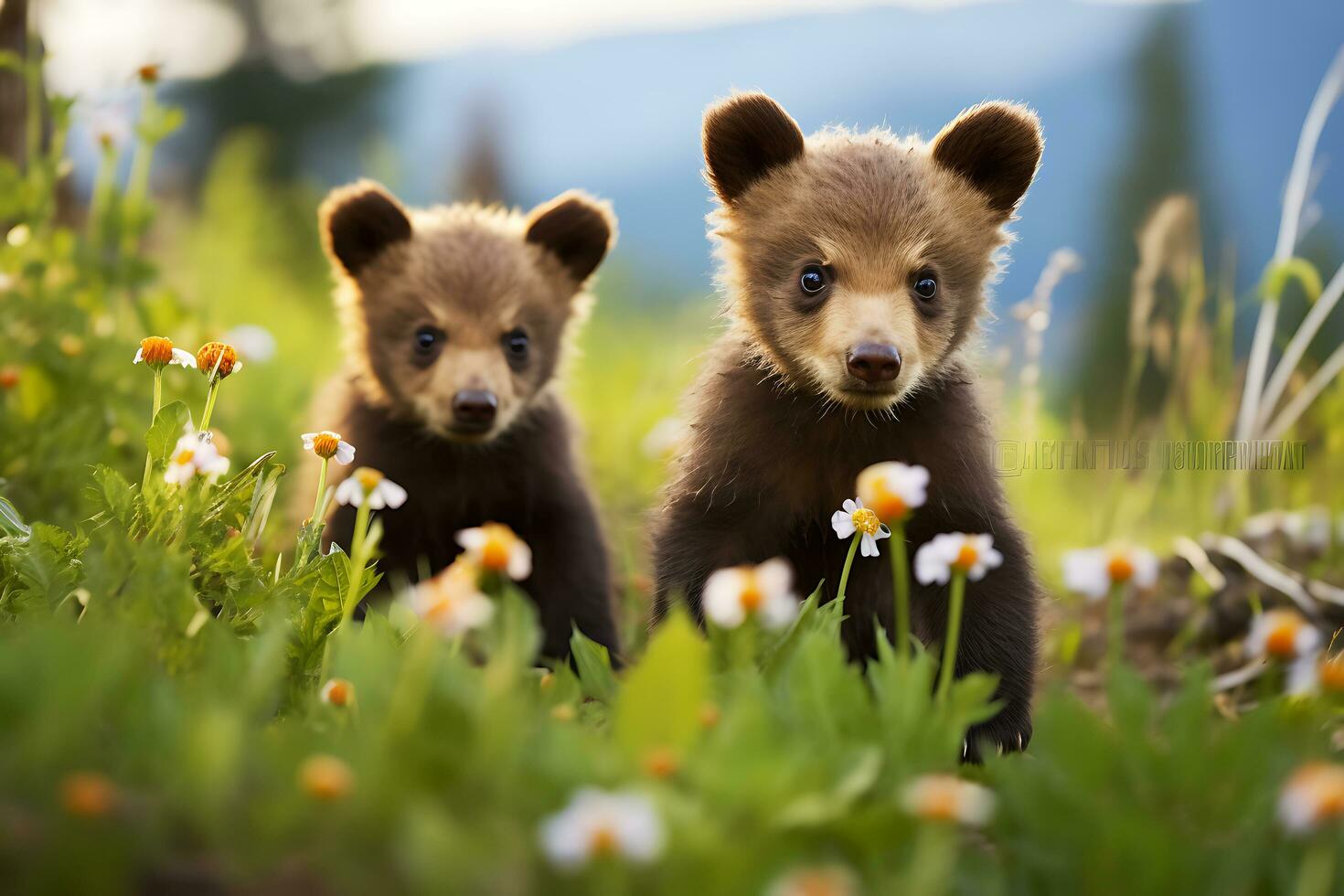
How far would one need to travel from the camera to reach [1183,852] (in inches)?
63.7

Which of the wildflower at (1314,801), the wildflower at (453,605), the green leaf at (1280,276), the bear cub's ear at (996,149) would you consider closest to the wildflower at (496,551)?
the wildflower at (453,605)

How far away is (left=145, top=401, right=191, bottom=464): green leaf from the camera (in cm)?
253

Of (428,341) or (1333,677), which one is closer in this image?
(1333,677)

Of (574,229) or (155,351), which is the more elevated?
(155,351)

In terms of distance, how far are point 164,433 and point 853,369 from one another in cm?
160

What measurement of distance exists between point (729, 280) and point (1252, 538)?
301 cm

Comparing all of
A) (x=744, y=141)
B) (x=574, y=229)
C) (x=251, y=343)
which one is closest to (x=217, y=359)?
(x=744, y=141)

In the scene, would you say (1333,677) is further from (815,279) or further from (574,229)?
(574,229)

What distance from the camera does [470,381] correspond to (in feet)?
13.0

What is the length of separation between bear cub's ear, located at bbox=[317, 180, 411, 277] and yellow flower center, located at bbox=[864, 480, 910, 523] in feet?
9.32

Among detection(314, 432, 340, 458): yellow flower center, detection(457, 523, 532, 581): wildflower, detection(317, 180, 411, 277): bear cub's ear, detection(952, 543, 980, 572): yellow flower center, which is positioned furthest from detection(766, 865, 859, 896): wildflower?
detection(317, 180, 411, 277): bear cub's ear

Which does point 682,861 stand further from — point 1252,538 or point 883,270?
point 1252,538

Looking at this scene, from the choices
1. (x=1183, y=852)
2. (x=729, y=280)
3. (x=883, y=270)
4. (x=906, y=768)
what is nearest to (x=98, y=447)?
(x=729, y=280)

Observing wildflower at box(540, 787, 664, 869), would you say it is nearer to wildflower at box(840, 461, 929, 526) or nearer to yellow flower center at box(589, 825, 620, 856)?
Answer: yellow flower center at box(589, 825, 620, 856)
